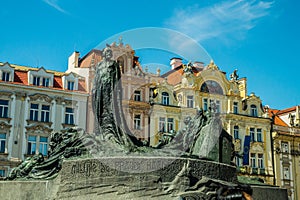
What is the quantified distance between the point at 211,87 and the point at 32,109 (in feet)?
44.4

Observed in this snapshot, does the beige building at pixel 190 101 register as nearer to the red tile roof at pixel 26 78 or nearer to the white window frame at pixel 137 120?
the white window frame at pixel 137 120

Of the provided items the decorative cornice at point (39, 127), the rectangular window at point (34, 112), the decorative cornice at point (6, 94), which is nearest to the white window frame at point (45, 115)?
the rectangular window at point (34, 112)

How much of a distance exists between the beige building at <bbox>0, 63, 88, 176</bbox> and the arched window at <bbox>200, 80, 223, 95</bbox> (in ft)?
30.6

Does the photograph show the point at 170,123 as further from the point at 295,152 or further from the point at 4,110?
the point at 295,152

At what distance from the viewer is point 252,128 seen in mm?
36500

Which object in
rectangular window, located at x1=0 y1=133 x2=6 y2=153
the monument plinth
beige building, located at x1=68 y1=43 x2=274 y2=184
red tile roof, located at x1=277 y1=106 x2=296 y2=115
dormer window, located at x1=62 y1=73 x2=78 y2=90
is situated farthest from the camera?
red tile roof, located at x1=277 y1=106 x2=296 y2=115

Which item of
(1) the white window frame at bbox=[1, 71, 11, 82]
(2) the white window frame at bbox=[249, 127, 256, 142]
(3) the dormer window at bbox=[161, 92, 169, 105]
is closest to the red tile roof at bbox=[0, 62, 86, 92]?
(1) the white window frame at bbox=[1, 71, 11, 82]

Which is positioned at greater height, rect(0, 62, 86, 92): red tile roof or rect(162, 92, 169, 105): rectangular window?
rect(0, 62, 86, 92): red tile roof

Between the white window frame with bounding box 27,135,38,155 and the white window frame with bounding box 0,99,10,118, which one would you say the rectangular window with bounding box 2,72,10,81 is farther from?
the white window frame with bounding box 27,135,38,155

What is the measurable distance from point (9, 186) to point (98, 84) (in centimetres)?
326

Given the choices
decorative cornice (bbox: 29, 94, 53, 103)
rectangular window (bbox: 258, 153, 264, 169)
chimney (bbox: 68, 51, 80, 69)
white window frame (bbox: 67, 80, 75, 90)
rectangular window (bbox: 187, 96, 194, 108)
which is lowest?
rectangular window (bbox: 258, 153, 264, 169)

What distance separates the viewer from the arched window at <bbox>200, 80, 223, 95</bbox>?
35.2 meters

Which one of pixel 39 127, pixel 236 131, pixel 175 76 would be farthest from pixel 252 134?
pixel 39 127

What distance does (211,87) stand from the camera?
117ft
